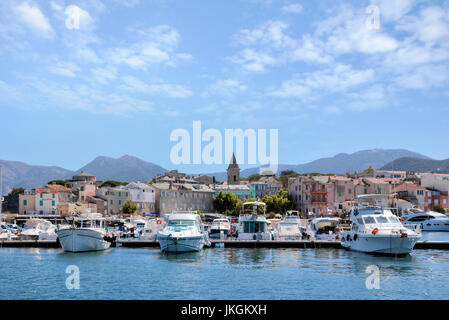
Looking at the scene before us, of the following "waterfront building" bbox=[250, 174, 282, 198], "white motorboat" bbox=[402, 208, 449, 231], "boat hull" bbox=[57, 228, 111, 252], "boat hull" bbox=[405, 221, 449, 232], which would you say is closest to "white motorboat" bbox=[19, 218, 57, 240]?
"boat hull" bbox=[57, 228, 111, 252]

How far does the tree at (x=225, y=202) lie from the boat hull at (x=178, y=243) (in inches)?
3398

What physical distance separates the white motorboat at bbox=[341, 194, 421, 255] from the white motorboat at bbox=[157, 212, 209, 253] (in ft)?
49.1

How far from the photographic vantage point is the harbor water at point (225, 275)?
24.7 metres

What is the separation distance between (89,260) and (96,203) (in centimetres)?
9281

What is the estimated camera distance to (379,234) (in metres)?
41.3

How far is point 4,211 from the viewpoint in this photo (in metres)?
120

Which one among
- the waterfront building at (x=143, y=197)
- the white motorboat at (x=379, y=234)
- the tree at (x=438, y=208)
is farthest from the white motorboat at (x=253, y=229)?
the tree at (x=438, y=208)

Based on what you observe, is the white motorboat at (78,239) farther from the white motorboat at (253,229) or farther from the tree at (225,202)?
the tree at (225,202)

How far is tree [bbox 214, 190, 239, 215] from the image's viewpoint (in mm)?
130875

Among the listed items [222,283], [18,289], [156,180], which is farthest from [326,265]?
[156,180]

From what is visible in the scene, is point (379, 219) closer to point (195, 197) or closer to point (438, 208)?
point (438, 208)

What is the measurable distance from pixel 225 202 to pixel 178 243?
90.0 m

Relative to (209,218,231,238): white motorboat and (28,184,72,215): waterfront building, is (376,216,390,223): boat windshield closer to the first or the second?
(209,218,231,238): white motorboat
